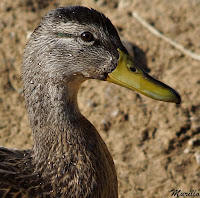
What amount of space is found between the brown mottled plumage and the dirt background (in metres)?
1.03

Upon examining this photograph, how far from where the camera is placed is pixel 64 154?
2.20 meters

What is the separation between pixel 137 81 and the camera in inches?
82.7

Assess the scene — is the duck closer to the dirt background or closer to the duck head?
the duck head

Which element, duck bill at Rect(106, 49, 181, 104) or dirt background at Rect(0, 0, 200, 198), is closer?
duck bill at Rect(106, 49, 181, 104)

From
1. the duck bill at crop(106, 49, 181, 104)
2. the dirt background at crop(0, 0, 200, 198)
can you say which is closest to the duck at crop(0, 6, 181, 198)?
the duck bill at crop(106, 49, 181, 104)

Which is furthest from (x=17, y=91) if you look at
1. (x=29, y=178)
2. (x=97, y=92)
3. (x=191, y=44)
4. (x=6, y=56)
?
(x=191, y=44)

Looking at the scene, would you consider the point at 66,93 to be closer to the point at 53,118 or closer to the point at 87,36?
the point at 53,118

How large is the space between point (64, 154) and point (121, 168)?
3.95ft

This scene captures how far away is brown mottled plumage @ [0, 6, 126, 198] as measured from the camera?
2.03m

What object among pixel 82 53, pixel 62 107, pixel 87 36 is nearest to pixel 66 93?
pixel 62 107

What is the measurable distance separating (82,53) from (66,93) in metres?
0.27

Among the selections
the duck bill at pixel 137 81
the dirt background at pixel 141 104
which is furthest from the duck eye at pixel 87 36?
the dirt background at pixel 141 104

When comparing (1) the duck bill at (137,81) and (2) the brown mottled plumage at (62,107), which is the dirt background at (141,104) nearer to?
(2) the brown mottled plumage at (62,107)

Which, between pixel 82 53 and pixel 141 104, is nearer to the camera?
pixel 82 53
